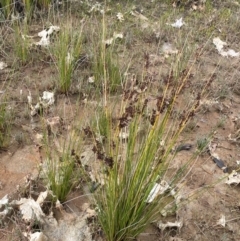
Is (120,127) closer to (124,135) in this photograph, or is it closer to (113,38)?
(124,135)

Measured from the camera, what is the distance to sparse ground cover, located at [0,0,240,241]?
2016 millimetres

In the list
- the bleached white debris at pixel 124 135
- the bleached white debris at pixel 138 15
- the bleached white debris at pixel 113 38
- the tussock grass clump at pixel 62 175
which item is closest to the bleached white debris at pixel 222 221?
the bleached white debris at pixel 124 135

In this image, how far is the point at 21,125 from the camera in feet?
9.80

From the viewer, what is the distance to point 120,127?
1.74m

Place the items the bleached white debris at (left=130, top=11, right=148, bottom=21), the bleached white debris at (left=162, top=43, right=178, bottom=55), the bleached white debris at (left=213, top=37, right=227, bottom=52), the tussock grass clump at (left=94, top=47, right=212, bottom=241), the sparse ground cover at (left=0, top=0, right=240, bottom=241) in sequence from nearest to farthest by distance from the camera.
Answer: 1. the tussock grass clump at (left=94, top=47, right=212, bottom=241)
2. the sparse ground cover at (left=0, top=0, right=240, bottom=241)
3. the bleached white debris at (left=162, top=43, right=178, bottom=55)
4. the bleached white debris at (left=213, top=37, right=227, bottom=52)
5. the bleached white debris at (left=130, top=11, right=148, bottom=21)

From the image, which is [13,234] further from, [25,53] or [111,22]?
[111,22]

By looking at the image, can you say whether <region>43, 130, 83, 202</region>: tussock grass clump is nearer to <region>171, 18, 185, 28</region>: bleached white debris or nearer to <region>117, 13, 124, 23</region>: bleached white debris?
<region>117, 13, 124, 23</region>: bleached white debris

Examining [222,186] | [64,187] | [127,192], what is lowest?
[222,186]

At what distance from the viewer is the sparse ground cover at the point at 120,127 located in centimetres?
202

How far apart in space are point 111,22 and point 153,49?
0.65 m

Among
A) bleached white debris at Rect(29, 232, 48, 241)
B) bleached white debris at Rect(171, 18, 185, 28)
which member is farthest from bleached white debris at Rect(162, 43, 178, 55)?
bleached white debris at Rect(29, 232, 48, 241)

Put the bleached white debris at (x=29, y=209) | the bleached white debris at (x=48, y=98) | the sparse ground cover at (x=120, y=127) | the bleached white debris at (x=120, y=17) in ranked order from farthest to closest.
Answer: the bleached white debris at (x=120, y=17) → the bleached white debris at (x=48, y=98) → the bleached white debris at (x=29, y=209) → the sparse ground cover at (x=120, y=127)

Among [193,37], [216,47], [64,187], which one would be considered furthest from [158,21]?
[64,187]

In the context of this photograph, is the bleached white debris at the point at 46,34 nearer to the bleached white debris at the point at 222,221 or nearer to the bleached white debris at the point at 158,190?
the bleached white debris at the point at 158,190
